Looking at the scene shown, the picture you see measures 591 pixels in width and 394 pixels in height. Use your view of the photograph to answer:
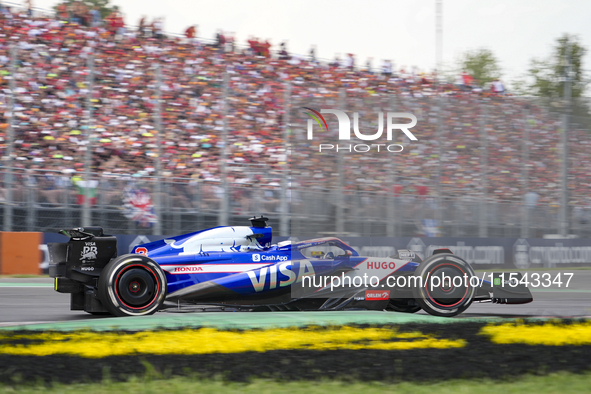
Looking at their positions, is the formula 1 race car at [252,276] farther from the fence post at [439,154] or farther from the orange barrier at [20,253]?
the orange barrier at [20,253]

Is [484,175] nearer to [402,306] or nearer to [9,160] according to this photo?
[402,306]

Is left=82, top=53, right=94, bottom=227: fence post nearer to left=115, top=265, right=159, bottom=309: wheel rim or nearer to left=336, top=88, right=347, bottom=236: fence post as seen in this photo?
left=336, top=88, right=347, bottom=236: fence post

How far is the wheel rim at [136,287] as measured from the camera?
745 centimetres

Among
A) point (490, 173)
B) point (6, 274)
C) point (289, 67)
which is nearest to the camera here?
point (490, 173)

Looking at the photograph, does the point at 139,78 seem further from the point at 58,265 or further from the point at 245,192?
the point at 58,265

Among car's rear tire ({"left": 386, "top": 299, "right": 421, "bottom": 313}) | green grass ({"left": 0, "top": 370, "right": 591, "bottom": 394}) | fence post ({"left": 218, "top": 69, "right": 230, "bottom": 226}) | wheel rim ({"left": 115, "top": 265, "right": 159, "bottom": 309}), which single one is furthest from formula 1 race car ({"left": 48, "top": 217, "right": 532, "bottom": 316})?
fence post ({"left": 218, "top": 69, "right": 230, "bottom": 226})

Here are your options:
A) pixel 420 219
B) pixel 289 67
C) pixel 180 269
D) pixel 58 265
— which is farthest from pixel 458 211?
pixel 289 67

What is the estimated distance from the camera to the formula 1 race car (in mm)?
7551

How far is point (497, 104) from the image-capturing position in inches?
403

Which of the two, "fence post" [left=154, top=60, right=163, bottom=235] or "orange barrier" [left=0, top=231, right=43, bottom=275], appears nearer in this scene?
"orange barrier" [left=0, top=231, right=43, bottom=275]

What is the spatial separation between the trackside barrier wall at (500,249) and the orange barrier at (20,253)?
23.2 ft

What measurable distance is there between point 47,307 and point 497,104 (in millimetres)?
6890

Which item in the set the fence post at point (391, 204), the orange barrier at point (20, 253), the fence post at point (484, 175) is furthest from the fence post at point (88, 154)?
the fence post at point (484, 175)

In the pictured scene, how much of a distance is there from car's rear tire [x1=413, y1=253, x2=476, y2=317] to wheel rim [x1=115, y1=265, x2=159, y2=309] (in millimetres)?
2967
